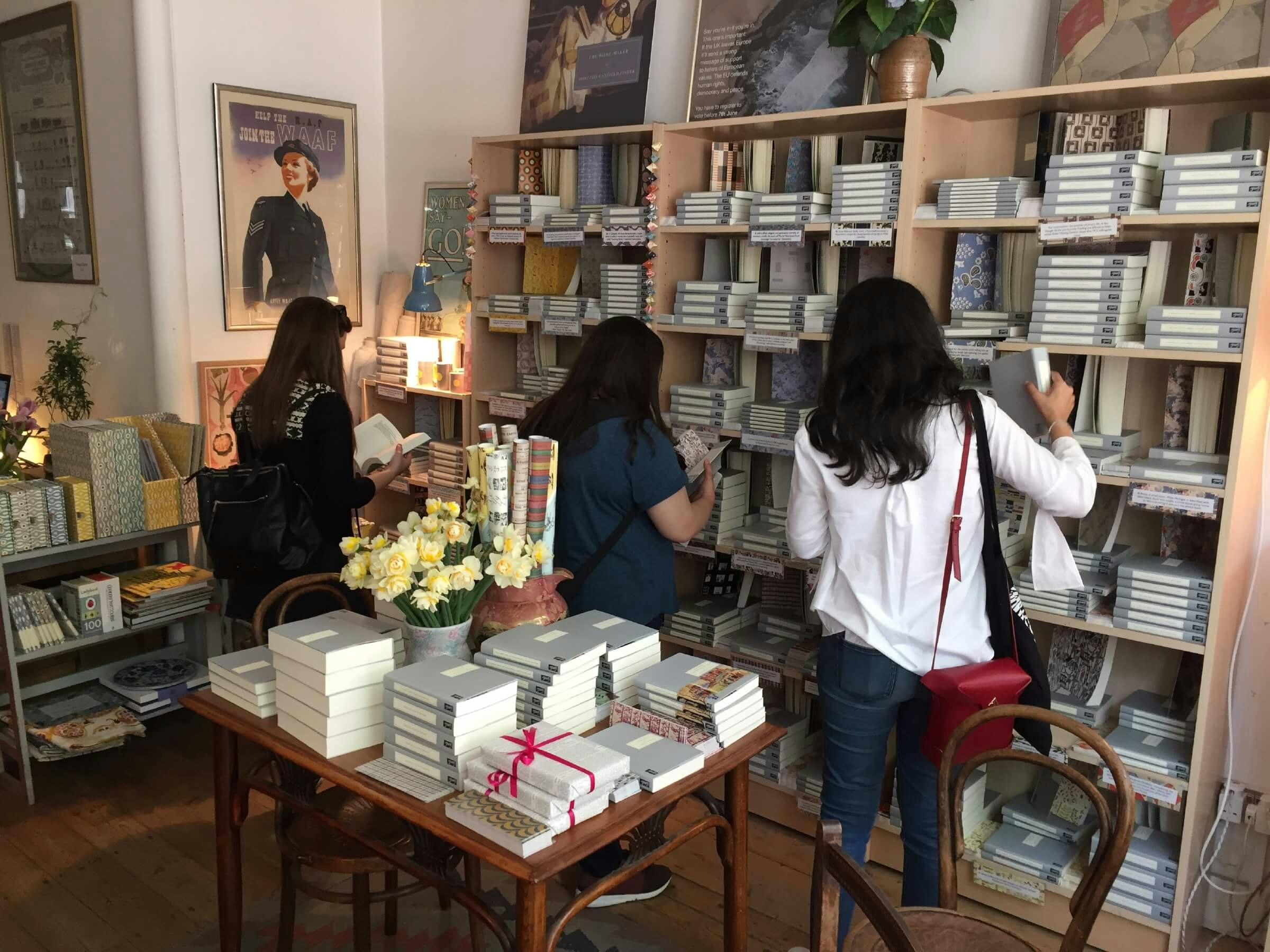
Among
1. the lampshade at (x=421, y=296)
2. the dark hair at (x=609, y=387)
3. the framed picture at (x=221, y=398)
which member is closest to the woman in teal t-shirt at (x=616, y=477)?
the dark hair at (x=609, y=387)

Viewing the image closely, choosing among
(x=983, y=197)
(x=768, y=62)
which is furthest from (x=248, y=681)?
(x=768, y=62)

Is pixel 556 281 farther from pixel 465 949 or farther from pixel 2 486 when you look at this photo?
pixel 465 949

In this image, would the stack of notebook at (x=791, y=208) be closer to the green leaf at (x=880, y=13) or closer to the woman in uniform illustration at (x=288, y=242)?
the green leaf at (x=880, y=13)

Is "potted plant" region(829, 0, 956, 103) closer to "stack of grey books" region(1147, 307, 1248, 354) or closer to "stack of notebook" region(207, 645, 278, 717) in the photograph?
"stack of grey books" region(1147, 307, 1248, 354)

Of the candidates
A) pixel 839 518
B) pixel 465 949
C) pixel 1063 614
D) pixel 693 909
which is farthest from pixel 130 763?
pixel 1063 614

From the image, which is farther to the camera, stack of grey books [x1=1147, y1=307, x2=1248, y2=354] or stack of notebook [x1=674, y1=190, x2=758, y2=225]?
stack of notebook [x1=674, y1=190, x2=758, y2=225]

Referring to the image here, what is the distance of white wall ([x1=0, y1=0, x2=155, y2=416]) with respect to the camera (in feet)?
14.5

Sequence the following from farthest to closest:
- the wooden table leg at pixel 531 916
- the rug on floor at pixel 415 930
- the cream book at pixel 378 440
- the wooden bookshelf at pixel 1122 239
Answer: the cream book at pixel 378 440
the rug on floor at pixel 415 930
the wooden bookshelf at pixel 1122 239
the wooden table leg at pixel 531 916

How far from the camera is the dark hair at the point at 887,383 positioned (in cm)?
212

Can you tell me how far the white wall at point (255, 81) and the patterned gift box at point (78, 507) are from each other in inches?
43.0

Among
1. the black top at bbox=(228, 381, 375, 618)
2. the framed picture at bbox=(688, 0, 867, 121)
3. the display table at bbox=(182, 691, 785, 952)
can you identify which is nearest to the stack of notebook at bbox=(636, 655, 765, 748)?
the display table at bbox=(182, 691, 785, 952)

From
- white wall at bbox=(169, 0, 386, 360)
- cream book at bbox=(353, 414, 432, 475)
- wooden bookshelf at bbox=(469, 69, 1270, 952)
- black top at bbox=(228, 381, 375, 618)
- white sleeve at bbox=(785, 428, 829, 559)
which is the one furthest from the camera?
white wall at bbox=(169, 0, 386, 360)

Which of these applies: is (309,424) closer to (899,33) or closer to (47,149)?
(899,33)

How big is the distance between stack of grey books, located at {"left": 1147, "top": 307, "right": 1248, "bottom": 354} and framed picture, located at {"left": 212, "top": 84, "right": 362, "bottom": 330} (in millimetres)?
3489
